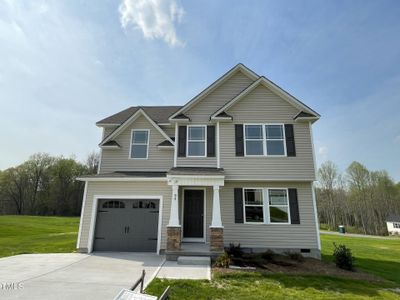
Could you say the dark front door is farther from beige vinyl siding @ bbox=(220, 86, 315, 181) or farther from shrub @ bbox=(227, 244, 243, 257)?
beige vinyl siding @ bbox=(220, 86, 315, 181)

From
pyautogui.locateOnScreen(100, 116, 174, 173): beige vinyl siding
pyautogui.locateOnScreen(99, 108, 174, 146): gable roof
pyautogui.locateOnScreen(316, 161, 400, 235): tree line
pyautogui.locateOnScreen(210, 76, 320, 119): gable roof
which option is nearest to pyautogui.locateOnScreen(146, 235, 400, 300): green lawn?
pyautogui.locateOnScreen(100, 116, 174, 173): beige vinyl siding

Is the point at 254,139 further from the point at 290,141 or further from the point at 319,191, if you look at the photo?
the point at 319,191

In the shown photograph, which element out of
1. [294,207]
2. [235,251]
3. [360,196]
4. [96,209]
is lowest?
[235,251]

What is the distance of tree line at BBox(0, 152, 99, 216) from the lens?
47344mm

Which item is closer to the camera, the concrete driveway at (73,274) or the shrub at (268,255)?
the concrete driveway at (73,274)

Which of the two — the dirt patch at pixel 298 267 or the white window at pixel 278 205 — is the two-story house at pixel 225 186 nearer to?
the white window at pixel 278 205

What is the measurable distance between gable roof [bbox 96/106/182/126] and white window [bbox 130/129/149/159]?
1.35m

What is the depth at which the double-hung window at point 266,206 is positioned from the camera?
10.6m

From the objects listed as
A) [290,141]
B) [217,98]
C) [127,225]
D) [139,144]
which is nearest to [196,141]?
[217,98]

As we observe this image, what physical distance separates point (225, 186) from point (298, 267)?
454 cm

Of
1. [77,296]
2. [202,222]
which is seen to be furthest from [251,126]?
[77,296]

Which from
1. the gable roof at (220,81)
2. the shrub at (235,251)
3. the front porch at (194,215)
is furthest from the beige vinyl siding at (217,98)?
the shrub at (235,251)

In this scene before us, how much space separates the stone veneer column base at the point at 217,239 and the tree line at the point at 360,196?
44316mm

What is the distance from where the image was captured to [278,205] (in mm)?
10766
